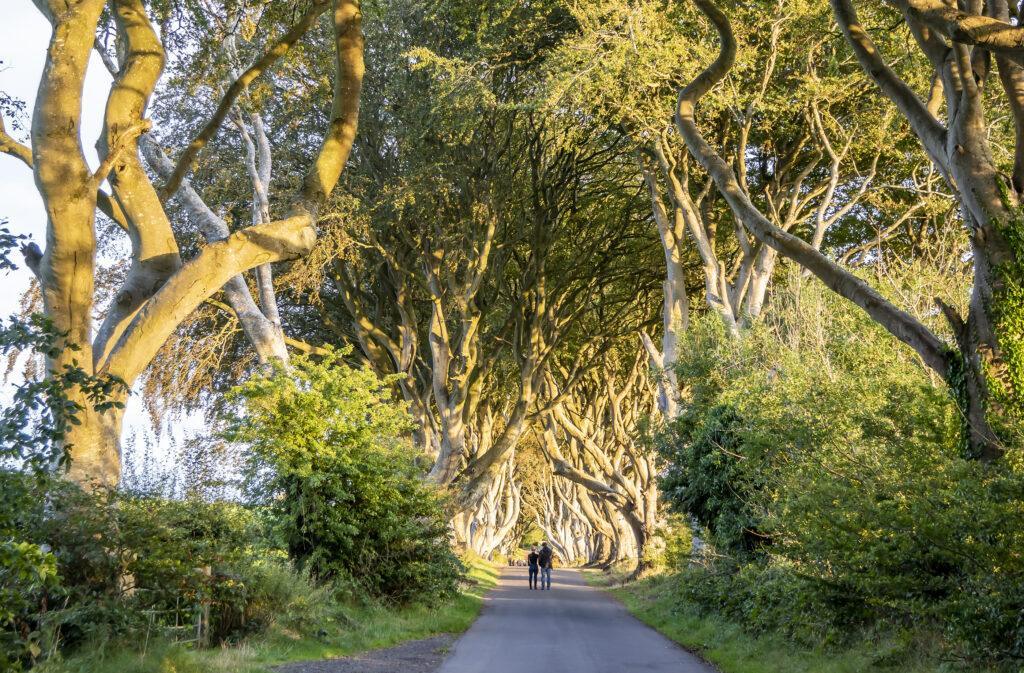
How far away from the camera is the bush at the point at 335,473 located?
58.2ft

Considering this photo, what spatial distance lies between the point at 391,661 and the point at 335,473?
5071 millimetres

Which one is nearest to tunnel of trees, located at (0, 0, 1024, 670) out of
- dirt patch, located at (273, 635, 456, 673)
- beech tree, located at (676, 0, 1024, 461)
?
beech tree, located at (676, 0, 1024, 461)

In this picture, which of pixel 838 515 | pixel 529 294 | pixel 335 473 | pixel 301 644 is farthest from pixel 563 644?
pixel 529 294

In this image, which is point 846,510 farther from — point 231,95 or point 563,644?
point 231,95

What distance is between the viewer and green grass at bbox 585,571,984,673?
1066 centimetres

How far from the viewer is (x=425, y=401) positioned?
33781 mm

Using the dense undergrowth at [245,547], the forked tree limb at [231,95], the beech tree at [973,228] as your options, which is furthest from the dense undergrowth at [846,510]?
the forked tree limb at [231,95]

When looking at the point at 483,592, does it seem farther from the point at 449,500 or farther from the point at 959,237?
the point at 959,237

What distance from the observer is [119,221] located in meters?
12.5

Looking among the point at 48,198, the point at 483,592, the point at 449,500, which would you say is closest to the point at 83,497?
the point at 48,198

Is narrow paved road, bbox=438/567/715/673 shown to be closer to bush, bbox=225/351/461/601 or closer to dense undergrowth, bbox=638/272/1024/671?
dense undergrowth, bbox=638/272/1024/671

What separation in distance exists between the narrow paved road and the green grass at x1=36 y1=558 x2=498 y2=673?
2.67ft

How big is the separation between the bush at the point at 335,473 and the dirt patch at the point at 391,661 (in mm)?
2788

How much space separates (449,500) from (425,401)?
385 inches
